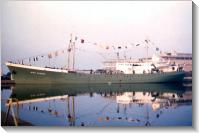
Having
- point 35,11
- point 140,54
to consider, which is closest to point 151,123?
point 140,54

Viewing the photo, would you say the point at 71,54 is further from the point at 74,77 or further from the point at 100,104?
the point at 100,104

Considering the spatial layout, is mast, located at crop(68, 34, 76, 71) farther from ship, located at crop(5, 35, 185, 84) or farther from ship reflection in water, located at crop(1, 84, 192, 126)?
ship reflection in water, located at crop(1, 84, 192, 126)

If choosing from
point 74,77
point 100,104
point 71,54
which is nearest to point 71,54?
point 71,54

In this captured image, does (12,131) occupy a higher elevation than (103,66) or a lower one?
lower

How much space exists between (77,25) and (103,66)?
0.27 metres

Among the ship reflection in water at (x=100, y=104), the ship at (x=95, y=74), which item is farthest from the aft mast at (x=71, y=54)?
the ship reflection in water at (x=100, y=104)

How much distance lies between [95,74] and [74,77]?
0.12 metres

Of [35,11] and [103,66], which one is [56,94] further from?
[35,11]

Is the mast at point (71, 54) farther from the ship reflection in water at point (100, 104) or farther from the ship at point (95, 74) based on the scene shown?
the ship reflection in water at point (100, 104)

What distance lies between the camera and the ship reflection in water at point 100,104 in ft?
8.30

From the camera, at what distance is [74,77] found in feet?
8.50

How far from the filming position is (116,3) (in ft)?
8.35

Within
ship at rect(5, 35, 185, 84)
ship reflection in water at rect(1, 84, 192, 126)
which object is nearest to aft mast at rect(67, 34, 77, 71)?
ship at rect(5, 35, 185, 84)

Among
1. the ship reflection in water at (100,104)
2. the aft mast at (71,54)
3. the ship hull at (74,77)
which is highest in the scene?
the aft mast at (71,54)
